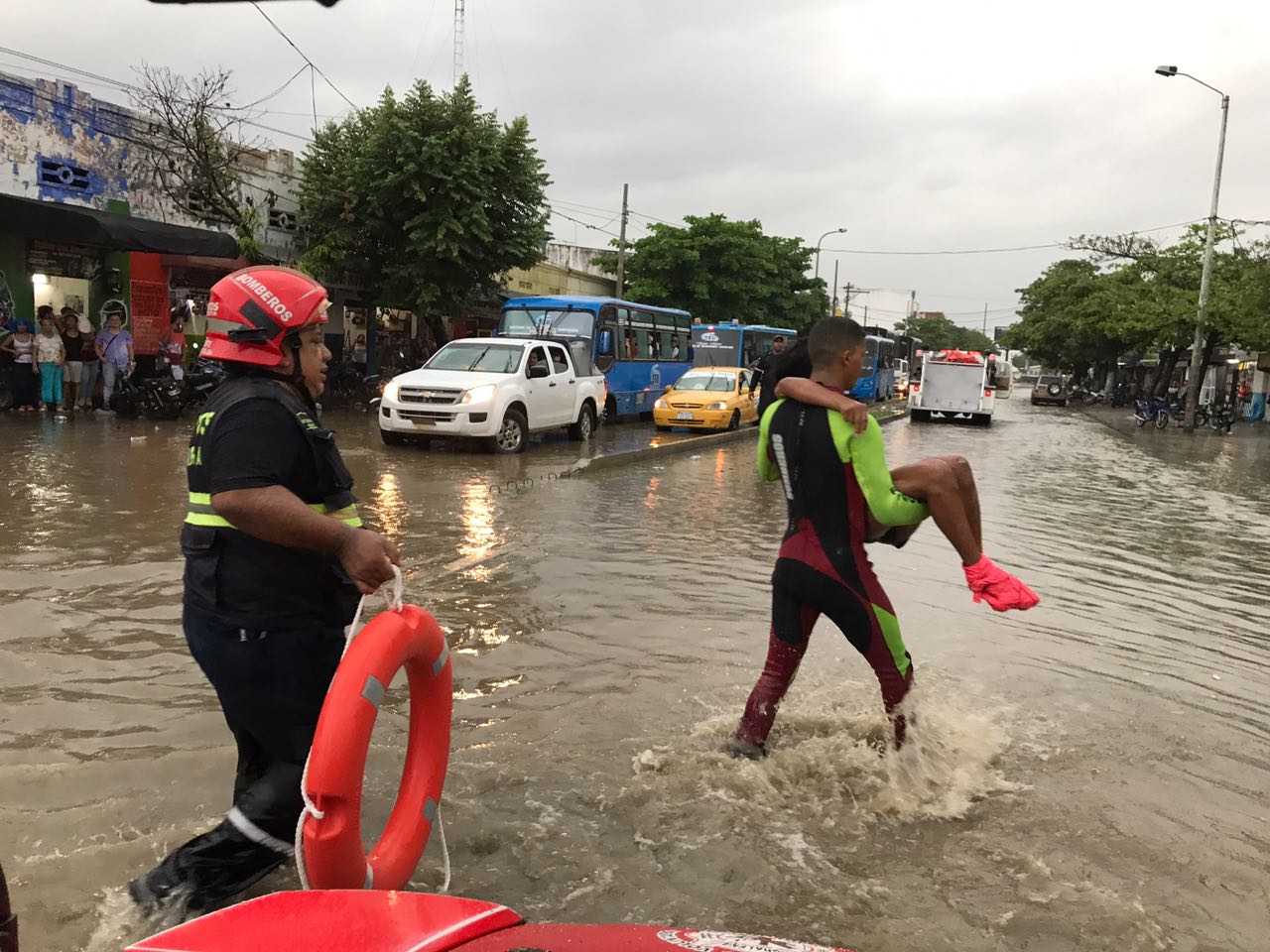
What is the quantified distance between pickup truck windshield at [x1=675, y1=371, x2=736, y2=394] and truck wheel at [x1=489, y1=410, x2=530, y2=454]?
300 inches

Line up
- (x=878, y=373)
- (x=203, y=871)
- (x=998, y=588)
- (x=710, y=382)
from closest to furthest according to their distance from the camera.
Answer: (x=203, y=871), (x=998, y=588), (x=710, y=382), (x=878, y=373)

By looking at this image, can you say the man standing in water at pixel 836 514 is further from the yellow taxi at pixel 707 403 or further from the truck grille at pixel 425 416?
the yellow taxi at pixel 707 403

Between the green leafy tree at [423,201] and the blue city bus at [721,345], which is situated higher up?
the green leafy tree at [423,201]

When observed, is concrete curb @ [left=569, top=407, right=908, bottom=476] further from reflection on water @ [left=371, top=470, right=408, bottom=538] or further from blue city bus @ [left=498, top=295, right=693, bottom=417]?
Answer: reflection on water @ [left=371, top=470, right=408, bottom=538]

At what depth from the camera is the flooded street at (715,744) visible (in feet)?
10.8

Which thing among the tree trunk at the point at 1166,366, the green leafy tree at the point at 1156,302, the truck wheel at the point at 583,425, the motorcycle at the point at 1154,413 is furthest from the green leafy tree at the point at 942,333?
the truck wheel at the point at 583,425

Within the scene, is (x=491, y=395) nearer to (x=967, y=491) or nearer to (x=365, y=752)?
(x=967, y=491)

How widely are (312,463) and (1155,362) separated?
238ft

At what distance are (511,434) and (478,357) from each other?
1562 mm

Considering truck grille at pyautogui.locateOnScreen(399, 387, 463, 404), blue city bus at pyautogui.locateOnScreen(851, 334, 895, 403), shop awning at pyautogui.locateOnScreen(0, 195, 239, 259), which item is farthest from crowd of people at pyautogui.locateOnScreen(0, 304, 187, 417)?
blue city bus at pyautogui.locateOnScreen(851, 334, 895, 403)

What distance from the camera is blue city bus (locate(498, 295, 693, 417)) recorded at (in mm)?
21812

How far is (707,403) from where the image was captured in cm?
2200

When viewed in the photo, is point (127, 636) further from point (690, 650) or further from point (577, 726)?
point (690, 650)

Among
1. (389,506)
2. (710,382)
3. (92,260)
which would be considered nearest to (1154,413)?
(710,382)
